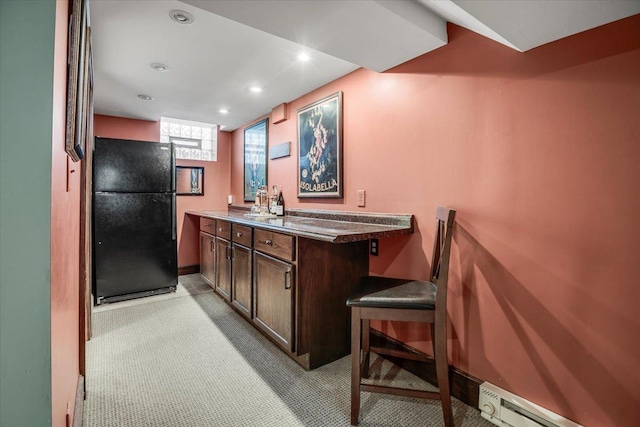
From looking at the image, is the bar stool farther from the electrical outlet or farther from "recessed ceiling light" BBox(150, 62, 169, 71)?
"recessed ceiling light" BBox(150, 62, 169, 71)

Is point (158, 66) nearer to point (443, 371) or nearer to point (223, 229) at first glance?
point (223, 229)

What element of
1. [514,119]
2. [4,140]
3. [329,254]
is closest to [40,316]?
[4,140]

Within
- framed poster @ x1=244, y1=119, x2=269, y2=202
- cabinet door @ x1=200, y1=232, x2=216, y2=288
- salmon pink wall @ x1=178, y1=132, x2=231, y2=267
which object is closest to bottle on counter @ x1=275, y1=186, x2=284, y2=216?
framed poster @ x1=244, y1=119, x2=269, y2=202

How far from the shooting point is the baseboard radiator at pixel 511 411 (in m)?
1.36

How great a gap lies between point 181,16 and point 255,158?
2.28 meters

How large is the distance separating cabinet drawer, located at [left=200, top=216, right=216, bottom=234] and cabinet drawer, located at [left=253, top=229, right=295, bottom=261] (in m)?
1.10

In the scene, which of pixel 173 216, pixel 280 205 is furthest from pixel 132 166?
pixel 280 205

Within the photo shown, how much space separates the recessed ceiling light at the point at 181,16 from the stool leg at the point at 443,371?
2.07m

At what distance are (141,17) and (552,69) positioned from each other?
2.11 metres

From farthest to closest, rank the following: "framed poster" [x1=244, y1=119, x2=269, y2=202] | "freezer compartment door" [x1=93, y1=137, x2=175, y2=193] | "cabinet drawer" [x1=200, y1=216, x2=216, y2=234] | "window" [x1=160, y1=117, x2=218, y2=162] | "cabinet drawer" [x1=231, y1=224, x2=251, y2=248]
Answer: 1. "window" [x1=160, y1=117, x2=218, y2=162]
2. "framed poster" [x1=244, y1=119, x2=269, y2=202]
3. "cabinet drawer" [x1=200, y1=216, x2=216, y2=234]
4. "freezer compartment door" [x1=93, y1=137, x2=175, y2=193]
5. "cabinet drawer" [x1=231, y1=224, x2=251, y2=248]

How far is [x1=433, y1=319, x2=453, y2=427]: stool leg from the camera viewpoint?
143cm

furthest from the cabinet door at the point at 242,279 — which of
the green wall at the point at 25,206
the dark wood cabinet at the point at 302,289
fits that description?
the green wall at the point at 25,206

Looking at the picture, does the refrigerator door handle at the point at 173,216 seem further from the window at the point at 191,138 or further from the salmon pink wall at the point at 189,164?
the window at the point at 191,138

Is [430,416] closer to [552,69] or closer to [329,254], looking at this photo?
[329,254]
